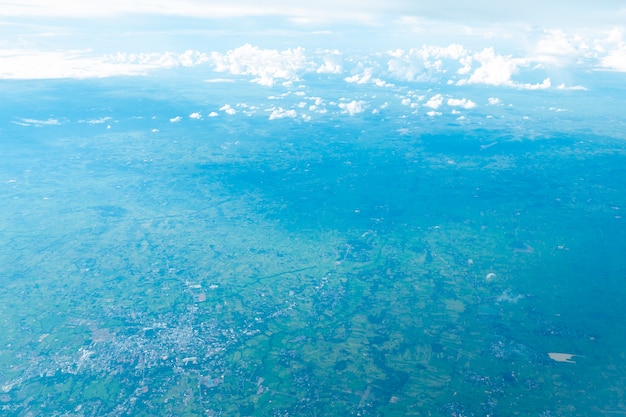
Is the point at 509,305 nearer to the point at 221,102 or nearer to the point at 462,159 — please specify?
the point at 462,159

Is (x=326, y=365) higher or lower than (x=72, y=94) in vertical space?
lower

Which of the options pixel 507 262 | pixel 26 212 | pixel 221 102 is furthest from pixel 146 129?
pixel 507 262

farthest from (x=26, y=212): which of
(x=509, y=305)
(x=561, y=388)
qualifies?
(x=561, y=388)

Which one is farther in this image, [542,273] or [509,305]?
[542,273]

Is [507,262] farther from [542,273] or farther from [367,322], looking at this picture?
[367,322]

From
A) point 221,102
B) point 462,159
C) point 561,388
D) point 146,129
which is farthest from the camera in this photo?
point 221,102

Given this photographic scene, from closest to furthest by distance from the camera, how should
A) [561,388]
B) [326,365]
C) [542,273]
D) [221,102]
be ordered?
[561,388], [326,365], [542,273], [221,102]
